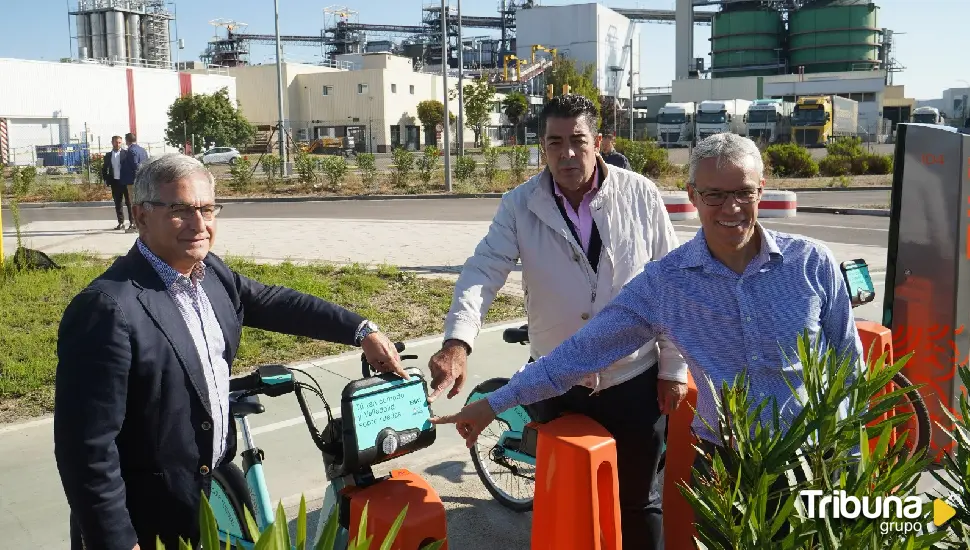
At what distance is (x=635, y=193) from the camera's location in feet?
10.4

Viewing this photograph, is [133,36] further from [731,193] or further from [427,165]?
[731,193]

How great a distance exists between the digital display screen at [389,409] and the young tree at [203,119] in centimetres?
5206

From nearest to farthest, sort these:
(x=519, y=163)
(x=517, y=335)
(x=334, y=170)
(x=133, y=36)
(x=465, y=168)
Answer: (x=517, y=335) → (x=465, y=168) → (x=334, y=170) → (x=519, y=163) → (x=133, y=36)

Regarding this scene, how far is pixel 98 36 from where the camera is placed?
7356 centimetres

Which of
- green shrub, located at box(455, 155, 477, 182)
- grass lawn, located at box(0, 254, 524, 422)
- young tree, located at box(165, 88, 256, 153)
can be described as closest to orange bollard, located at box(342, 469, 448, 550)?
grass lawn, located at box(0, 254, 524, 422)

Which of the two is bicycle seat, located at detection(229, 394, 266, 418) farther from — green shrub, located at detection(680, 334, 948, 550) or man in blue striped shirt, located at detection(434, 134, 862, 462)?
green shrub, located at detection(680, 334, 948, 550)

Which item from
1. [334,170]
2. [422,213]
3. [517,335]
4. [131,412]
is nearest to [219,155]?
[334,170]

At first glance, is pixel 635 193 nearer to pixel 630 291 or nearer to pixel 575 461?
pixel 630 291

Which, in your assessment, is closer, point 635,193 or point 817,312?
point 817,312

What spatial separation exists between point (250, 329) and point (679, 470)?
5.03 meters

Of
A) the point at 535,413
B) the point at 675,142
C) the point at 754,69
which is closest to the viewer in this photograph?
the point at 535,413

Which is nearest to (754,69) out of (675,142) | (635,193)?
(675,142)

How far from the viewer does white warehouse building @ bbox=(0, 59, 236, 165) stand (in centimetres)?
4869

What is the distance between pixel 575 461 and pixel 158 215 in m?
1.28
